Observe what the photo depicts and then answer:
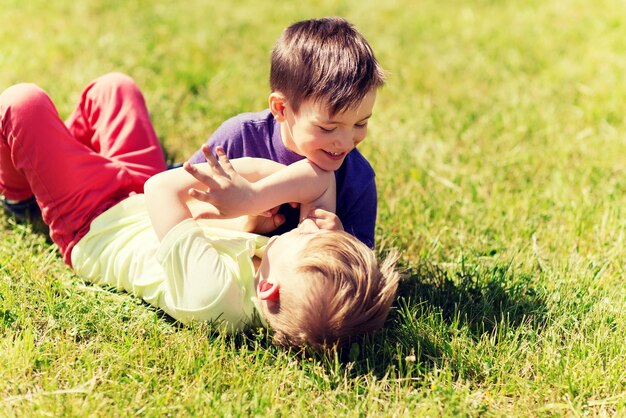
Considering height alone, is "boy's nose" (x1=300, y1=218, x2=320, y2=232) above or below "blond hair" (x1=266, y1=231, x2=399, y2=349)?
above

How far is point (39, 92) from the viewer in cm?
339

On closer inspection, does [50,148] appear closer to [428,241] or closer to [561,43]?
[428,241]

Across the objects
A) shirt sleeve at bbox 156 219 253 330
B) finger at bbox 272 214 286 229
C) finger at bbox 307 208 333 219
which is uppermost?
finger at bbox 307 208 333 219

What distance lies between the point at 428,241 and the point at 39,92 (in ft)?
6.64

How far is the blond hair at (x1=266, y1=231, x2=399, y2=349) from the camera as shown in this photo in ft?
8.55

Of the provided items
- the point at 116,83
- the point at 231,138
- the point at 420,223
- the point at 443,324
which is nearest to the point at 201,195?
the point at 231,138

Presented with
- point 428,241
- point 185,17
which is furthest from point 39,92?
point 185,17

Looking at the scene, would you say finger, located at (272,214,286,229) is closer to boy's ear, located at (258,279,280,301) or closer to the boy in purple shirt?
the boy in purple shirt

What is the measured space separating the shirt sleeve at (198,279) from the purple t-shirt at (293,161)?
0.50 metres

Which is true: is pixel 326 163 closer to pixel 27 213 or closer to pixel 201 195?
pixel 201 195

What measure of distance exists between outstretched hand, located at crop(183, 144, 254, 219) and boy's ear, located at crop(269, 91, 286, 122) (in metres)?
0.38

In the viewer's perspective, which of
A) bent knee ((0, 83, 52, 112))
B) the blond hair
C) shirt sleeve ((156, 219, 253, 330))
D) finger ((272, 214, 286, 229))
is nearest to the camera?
the blond hair

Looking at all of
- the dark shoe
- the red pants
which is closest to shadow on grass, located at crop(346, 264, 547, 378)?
the red pants

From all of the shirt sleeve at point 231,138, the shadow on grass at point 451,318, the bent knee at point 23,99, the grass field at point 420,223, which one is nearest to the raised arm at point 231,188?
the shirt sleeve at point 231,138
